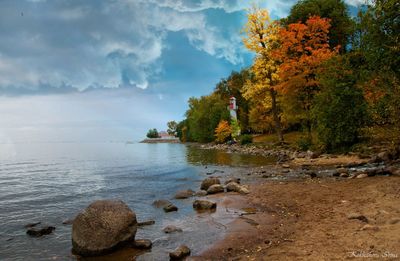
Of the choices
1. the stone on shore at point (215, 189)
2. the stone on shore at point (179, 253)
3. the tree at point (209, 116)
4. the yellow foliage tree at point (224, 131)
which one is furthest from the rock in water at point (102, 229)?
the tree at point (209, 116)

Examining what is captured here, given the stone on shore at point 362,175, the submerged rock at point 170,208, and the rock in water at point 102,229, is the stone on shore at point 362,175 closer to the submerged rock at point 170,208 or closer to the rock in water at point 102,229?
the submerged rock at point 170,208

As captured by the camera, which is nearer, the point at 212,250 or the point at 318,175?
the point at 212,250

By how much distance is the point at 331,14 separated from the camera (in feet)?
165

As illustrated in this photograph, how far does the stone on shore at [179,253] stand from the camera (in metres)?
9.15

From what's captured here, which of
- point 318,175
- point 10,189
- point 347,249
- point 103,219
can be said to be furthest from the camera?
point 10,189

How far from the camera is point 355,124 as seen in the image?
28.4m

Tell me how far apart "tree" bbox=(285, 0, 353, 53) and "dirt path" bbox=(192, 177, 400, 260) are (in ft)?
135

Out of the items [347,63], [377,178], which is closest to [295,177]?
[377,178]

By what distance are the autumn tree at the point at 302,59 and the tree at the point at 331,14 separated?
1310 centimetres

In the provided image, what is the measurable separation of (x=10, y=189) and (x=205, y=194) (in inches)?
645

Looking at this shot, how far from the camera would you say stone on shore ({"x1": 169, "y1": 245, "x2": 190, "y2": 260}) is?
915 centimetres

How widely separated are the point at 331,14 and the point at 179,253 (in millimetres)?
51337

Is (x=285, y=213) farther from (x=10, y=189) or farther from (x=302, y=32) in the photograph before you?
(x=302, y=32)

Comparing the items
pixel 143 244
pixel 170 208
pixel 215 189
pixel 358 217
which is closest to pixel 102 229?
pixel 143 244
